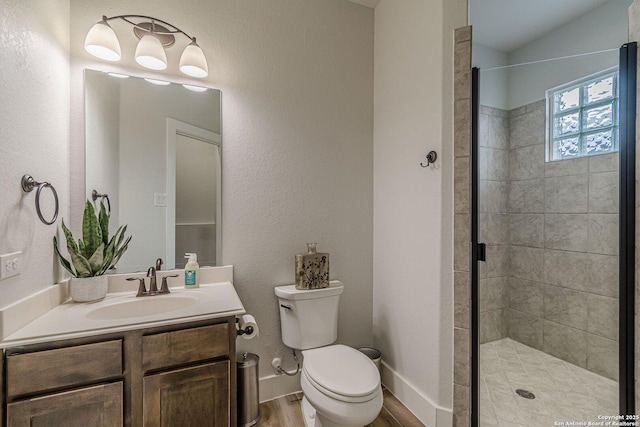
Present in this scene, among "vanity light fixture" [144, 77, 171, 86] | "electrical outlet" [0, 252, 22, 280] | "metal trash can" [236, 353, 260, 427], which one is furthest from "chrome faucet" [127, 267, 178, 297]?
"vanity light fixture" [144, 77, 171, 86]

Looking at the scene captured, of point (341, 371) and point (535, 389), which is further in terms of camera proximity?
point (535, 389)

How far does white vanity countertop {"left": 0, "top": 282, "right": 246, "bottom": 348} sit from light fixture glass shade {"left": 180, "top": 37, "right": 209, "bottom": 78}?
1251 mm

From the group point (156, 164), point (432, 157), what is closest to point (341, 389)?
point (432, 157)

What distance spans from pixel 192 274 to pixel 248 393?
76 cm

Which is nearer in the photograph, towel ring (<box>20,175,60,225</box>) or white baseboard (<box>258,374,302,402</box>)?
towel ring (<box>20,175,60,225</box>)

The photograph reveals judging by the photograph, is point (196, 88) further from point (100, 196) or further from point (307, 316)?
point (307, 316)

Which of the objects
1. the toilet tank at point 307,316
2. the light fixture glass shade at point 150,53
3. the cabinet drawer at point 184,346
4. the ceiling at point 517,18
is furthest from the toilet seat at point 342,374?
the ceiling at point 517,18

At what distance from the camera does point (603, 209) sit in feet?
5.66

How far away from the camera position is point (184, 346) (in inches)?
46.5

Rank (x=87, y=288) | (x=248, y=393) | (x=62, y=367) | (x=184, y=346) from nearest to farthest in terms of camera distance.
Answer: (x=62, y=367), (x=184, y=346), (x=87, y=288), (x=248, y=393)

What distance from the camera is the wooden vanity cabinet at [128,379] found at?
0.97 metres

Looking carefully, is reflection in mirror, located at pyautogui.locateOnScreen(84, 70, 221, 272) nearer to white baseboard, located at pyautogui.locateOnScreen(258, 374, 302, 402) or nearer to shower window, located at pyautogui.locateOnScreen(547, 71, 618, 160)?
white baseboard, located at pyautogui.locateOnScreen(258, 374, 302, 402)

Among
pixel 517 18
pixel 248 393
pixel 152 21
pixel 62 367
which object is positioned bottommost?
pixel 248 393

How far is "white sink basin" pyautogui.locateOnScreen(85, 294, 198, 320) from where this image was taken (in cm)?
134
